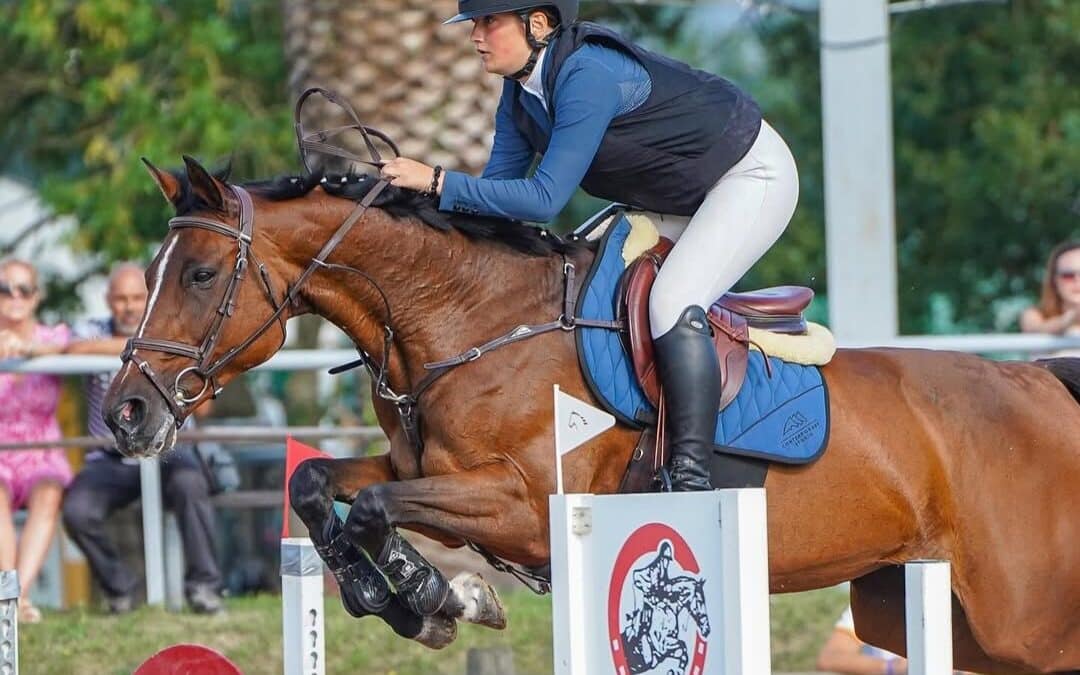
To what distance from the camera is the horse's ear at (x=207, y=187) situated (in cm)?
475

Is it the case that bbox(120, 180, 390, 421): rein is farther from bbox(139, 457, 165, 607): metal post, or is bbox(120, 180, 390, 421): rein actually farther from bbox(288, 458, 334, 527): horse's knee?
bbox(139, 457, 165, 607): metal post

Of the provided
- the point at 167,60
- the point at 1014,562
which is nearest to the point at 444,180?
the point at 1014,562

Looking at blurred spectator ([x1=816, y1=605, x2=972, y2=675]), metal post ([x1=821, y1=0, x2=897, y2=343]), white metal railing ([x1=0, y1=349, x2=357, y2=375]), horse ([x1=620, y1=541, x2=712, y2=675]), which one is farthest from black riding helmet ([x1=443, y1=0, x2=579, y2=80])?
metal post ([x1=821, y1=0, x2=897, y2=343])

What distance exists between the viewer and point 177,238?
480 centimetres

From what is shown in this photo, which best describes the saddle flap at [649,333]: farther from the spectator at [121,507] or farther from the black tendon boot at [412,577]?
the spectator at [121,507]

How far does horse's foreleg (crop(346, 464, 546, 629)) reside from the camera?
4746 mm

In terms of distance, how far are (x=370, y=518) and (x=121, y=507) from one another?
3.04 m

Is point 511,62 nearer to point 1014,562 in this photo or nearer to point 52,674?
point 1014,562

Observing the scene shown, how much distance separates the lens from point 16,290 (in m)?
7.53

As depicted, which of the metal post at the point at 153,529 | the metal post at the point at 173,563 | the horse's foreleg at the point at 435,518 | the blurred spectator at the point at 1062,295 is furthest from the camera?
the blurred spectator at the point at 1062,295

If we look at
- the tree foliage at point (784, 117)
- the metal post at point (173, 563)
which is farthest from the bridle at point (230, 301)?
the tree foliage at point (784, 117)

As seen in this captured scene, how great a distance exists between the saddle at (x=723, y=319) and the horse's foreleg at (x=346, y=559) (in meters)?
0.90

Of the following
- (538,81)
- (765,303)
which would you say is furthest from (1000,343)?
(538,81)

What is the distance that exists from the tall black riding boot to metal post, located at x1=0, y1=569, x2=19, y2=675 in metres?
1.82
